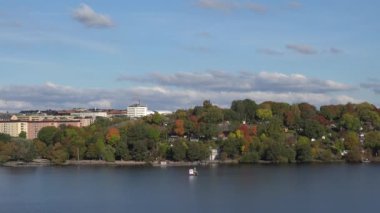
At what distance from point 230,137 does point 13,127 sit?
31234 millimetres

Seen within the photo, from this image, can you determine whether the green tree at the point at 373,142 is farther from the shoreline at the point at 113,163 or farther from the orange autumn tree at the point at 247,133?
the shoreline at the point at 113,163

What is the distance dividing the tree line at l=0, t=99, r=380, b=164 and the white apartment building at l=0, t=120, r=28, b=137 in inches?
740

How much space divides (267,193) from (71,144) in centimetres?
2484

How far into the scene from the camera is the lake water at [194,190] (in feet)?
74.9

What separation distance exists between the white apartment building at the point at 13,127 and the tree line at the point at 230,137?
18.8 metres

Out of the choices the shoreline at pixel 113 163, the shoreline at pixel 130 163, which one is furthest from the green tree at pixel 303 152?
the shoreline at pixel 113 163

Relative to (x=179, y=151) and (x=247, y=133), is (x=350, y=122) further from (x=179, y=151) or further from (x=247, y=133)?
(x=179, y=151)

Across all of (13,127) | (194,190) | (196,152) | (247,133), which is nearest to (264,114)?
(247,133)

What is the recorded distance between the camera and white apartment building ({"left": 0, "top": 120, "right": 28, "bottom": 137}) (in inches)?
2795

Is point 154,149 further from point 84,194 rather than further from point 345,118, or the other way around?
point 84,194

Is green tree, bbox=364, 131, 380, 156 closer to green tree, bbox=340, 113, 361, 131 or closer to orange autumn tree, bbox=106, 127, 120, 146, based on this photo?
green tree, bbox=340, 113, 361, 131

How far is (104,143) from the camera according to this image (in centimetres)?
4794

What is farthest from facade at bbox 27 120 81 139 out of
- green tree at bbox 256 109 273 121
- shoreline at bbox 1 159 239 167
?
green tree at bbox 256 109 273 121

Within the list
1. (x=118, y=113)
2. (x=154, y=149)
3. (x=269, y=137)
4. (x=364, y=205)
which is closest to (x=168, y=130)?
(x=154, y=149)
